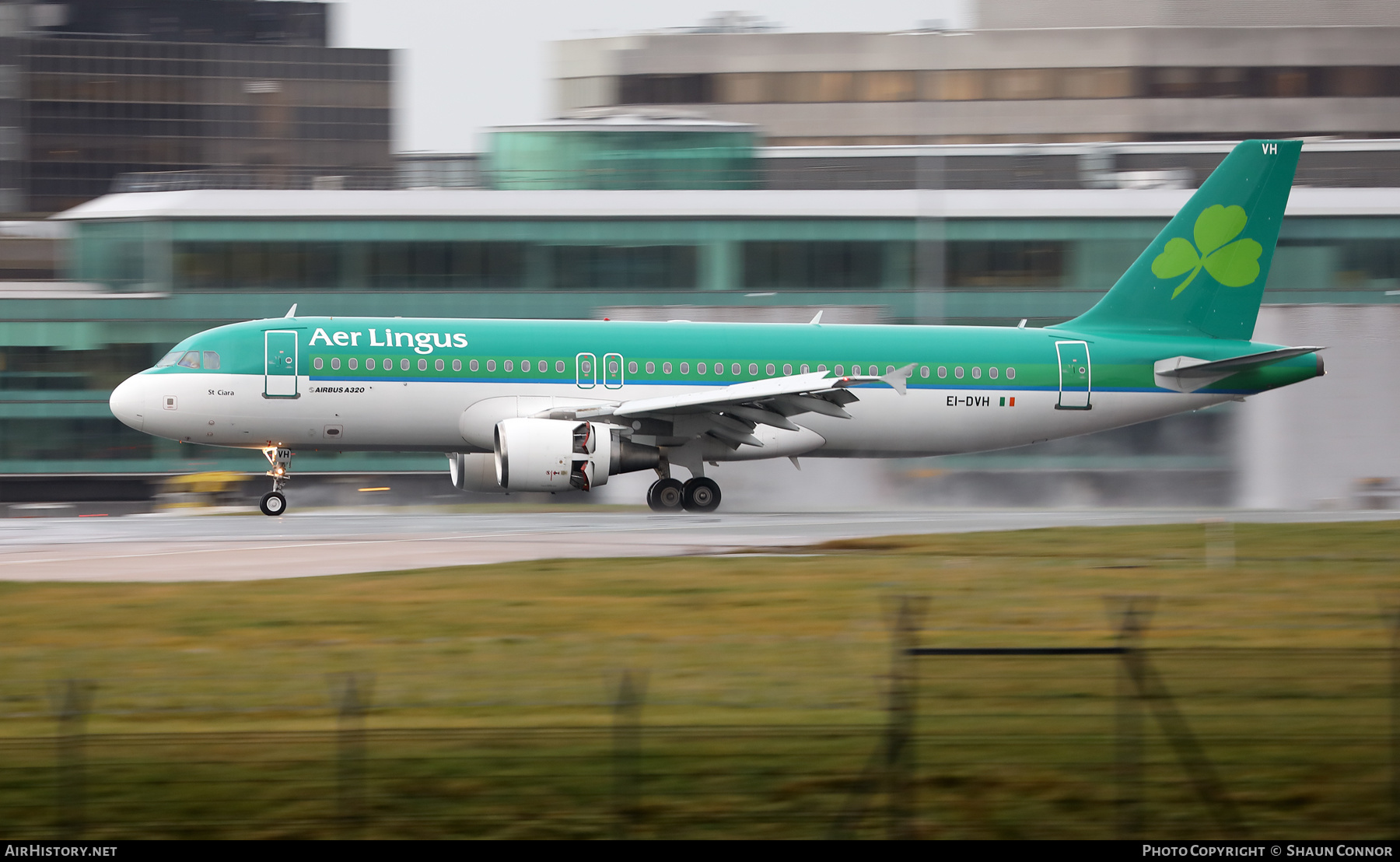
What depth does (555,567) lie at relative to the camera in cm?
2123

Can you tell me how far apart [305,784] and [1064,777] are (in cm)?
424

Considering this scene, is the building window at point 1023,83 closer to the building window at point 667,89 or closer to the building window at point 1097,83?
the building window at point 1097,83

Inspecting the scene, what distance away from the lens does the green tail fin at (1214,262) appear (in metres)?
34.2

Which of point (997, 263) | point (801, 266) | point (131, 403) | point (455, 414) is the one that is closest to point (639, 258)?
point (801, 266)

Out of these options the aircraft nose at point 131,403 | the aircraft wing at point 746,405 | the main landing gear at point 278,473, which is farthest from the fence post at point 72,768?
the aircraft nose at point 131,403

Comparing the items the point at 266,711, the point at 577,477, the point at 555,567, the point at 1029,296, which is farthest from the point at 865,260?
the point at 266,711

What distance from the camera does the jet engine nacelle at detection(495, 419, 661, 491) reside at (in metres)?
28.9

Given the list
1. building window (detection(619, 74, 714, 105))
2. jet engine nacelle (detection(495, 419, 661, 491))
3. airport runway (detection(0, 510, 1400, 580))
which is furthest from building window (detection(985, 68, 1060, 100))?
jet engine nacelle (detection(495, 419, 661, 491))

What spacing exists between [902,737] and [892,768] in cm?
26

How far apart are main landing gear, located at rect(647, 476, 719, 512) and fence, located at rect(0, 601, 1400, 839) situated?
2260cm

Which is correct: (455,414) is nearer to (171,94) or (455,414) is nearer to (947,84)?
(947,84)

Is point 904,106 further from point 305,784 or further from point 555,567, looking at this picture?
point 305,784

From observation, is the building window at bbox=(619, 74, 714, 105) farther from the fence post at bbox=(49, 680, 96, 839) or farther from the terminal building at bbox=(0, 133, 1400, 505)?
the fence post at bbox=(49, 680, 96, 839)

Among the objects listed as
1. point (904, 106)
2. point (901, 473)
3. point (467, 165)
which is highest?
point (904, 106)
